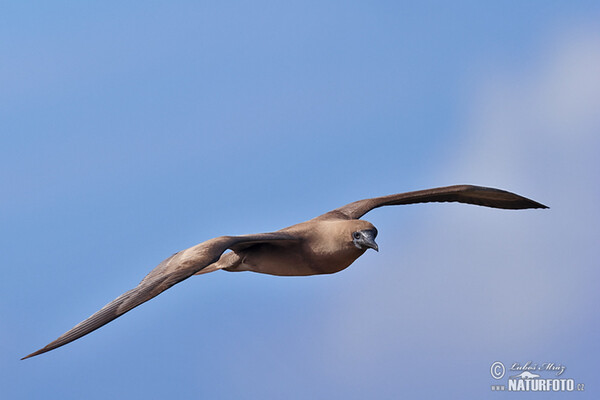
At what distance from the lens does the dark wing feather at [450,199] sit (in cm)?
1297

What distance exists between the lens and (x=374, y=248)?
10.8m

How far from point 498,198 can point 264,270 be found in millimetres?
4113

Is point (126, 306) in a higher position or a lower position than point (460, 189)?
lower

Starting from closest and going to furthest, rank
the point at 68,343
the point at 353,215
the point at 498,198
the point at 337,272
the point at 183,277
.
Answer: the point at 68,343
the point at 183,277
the point at 337,272
the point at 353,215
the point at 498,198

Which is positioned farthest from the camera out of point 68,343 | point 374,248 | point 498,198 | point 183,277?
point 498,198

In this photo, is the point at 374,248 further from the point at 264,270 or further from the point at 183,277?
the point at 183,277

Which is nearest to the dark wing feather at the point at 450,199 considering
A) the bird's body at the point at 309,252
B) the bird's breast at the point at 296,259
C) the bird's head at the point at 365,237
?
the bird's body at the point at 309,252

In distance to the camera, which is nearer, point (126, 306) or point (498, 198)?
point (126, 306)

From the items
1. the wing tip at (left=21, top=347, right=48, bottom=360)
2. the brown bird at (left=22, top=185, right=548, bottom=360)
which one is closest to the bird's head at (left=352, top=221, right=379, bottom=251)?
the brown bird at (left=22, top=185, right=548, bottom=360)

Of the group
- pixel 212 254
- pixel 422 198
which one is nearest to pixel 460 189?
pixel 422 198

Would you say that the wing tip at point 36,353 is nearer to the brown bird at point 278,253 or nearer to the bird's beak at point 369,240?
the brown bird at point 278,253

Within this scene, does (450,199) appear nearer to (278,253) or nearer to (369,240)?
(369,240)

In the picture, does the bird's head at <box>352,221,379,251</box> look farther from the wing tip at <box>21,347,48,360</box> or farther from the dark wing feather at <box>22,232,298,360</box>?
the wing tip at <box>21,347,48,360</box>

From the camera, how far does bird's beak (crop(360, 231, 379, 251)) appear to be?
10.9 m
